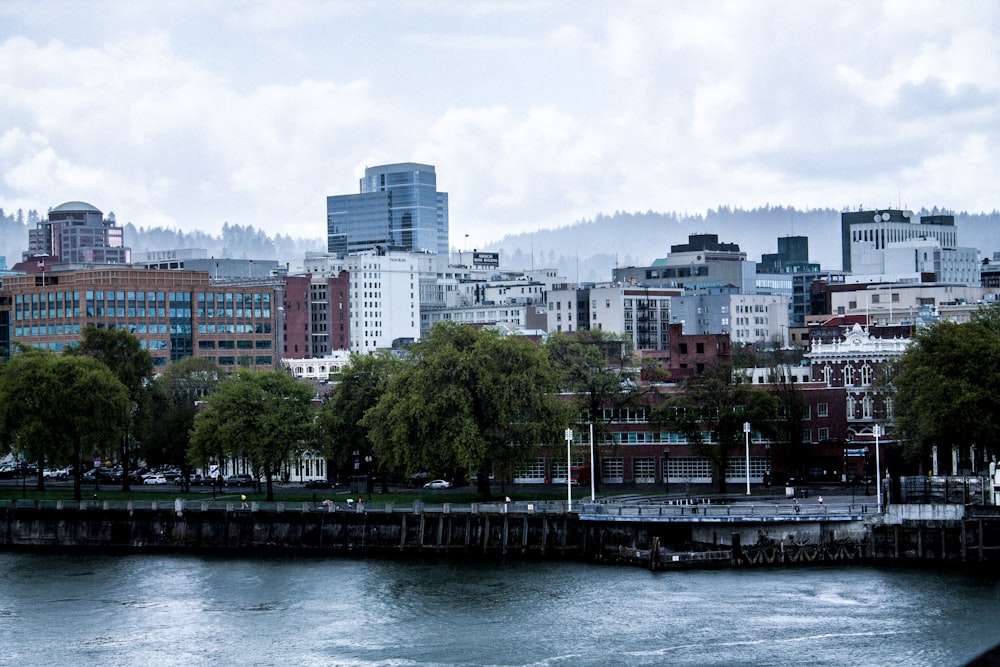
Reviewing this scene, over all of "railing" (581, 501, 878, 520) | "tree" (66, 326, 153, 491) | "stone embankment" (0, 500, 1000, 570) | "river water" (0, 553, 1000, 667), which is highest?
"tree" (66, 326, 153, 491)

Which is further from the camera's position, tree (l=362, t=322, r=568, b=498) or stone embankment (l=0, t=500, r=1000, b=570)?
tree (l=362, t=322, r=568, b=498)

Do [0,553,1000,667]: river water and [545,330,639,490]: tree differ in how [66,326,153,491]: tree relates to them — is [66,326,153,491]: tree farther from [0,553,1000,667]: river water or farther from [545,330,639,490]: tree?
[0,553,1000,667]: river water

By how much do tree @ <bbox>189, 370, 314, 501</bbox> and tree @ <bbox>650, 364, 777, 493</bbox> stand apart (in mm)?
26540

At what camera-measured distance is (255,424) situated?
131m

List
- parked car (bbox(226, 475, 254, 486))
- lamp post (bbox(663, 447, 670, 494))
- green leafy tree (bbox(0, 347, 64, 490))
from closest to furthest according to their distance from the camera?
green leafy tree (bbox(0, 347, 64, 490)) → lamp post (bbox(663, 447, 670, 494)) → parked car (bbox(226, 475, 254, 486))

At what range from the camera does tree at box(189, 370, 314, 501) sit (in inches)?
5123

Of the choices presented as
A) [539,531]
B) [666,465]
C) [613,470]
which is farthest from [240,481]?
[539,531]


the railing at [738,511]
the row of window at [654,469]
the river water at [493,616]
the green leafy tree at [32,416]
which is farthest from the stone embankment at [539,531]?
the row of window at [654,469]

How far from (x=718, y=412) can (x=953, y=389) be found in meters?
24.3

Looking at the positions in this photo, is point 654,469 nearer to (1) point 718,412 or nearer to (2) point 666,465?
(2) point 666,465

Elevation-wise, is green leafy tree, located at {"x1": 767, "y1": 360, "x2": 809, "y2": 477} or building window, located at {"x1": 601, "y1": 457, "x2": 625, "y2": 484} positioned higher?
green leafy tree, located at {"x1": 767, "y1": 360, "x2": 809, "y2": 477}

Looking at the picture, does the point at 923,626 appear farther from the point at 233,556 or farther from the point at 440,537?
the point at 233,556

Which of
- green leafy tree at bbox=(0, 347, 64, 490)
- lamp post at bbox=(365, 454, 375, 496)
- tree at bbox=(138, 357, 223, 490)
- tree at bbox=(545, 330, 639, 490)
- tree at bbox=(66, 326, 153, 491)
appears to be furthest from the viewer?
tree at bbox=(66, 326, 153, 491)

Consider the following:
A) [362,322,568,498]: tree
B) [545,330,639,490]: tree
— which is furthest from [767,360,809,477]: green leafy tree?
[362,322,568,498]: tree
